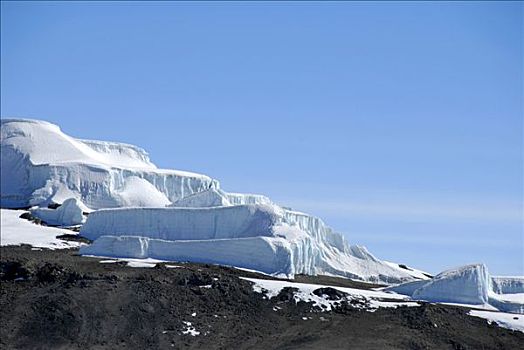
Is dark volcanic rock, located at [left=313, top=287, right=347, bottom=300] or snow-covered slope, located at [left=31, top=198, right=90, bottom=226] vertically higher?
snow-covered slope, located at [left=31, top=198, right=90, bottom=226]

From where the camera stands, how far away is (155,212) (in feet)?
257

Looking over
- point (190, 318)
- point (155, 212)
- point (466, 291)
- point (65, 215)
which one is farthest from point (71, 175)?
point (466, 291)

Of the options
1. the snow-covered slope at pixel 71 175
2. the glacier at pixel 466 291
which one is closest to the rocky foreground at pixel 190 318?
the glacier at pixel 466 291

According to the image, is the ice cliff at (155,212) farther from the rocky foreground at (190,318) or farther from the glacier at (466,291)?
the glacier at (466,291)

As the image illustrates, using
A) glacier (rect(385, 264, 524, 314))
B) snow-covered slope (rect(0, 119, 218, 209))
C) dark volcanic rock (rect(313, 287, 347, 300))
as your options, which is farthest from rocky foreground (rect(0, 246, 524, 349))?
snow-covered slope (rect(0, 119, 218, 209))

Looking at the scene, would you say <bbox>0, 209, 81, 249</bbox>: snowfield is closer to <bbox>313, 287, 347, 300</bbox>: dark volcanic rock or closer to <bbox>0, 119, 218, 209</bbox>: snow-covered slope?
<bbox>0, 119, 218, 209</bbox>: snow-covered slope

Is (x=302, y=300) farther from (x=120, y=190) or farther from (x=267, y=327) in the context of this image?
(x=120, y=190)

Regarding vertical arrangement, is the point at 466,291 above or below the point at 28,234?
below

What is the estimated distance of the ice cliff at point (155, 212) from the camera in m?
70.1

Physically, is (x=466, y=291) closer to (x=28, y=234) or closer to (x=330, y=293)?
(x=330, y=293)

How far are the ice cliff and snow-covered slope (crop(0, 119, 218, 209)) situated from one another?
109 millimetres

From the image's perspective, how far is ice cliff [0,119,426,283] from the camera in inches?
2761

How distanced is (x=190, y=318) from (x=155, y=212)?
23.6 metres

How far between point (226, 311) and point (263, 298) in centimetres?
272
